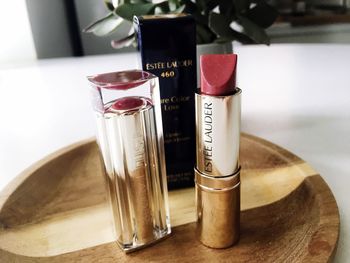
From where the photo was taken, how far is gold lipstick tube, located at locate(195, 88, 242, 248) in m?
0.32

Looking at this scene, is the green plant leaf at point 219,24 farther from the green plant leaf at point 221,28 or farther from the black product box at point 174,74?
the black product box at point 174,74

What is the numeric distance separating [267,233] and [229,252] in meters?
0.05

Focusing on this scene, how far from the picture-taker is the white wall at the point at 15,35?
3.80 feet

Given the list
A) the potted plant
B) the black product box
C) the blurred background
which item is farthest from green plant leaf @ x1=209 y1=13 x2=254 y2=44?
the blurred background

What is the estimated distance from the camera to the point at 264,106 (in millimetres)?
715

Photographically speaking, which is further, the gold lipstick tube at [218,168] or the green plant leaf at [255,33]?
the green plant leaf at [255,33]

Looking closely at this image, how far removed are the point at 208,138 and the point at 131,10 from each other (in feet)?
0.83

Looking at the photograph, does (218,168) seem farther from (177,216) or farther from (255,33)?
(255,33)

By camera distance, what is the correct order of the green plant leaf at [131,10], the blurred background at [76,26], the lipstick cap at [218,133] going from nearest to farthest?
the lipstick cap at [218,133] → the green plant leaf at [131,10] → the blurred background at [76,26]

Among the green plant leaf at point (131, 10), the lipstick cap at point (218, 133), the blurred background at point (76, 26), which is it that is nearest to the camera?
the lipstick cap at point (218, 133)

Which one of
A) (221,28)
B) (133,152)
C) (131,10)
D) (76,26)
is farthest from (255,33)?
(76,26)

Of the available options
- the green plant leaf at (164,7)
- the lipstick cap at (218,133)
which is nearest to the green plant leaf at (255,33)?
the green plant leaf at (164,7)

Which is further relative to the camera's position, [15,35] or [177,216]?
[15,35]

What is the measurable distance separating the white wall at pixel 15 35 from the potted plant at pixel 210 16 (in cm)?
73
